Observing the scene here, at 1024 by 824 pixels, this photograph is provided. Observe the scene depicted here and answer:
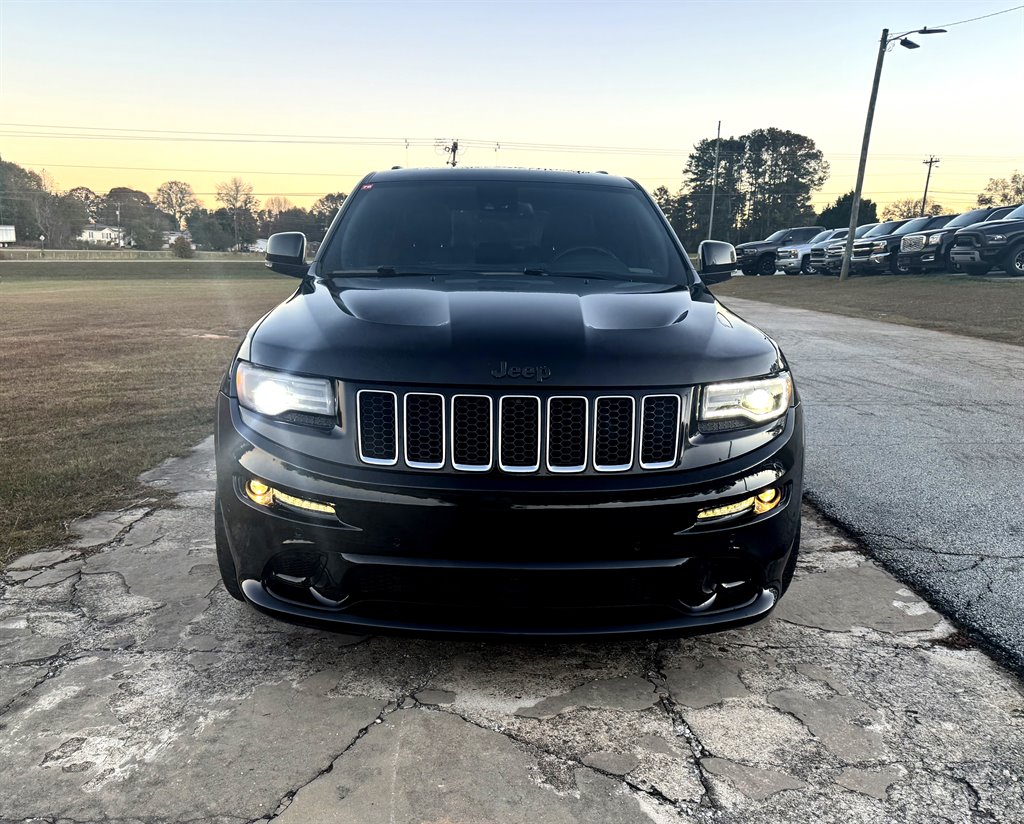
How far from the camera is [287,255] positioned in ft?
12.3

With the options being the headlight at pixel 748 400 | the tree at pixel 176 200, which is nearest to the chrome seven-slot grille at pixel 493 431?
the headlight at pixel 748 400

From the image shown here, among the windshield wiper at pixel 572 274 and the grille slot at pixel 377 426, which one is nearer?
the grille slot at pixel 377 426

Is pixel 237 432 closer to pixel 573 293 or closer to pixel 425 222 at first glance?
pixel 573 293

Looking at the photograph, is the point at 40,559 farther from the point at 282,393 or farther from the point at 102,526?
the point at 282,393

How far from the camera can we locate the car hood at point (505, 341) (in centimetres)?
220

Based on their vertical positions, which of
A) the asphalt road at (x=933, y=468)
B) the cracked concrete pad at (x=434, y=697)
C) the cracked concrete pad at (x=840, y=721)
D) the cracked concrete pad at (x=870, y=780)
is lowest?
the asphalt road at (x=933, y=468)

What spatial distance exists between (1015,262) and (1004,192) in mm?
86550

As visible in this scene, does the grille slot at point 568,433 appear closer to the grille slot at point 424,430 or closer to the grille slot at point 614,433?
the grille slot at point 614,433

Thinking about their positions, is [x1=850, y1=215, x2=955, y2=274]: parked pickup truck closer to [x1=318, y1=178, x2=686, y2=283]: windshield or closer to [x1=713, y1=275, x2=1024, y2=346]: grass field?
[x1=713, y1=275, x2=1024, y2=346]: grass field

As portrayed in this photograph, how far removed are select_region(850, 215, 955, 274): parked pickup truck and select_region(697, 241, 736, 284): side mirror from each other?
23.8 metres

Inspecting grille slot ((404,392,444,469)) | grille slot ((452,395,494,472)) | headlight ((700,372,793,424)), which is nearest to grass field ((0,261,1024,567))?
grille slot ((404,392,444,469))

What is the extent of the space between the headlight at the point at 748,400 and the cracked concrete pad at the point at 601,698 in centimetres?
89

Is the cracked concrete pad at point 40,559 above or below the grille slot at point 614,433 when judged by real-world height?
below

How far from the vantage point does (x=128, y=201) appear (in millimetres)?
115062
